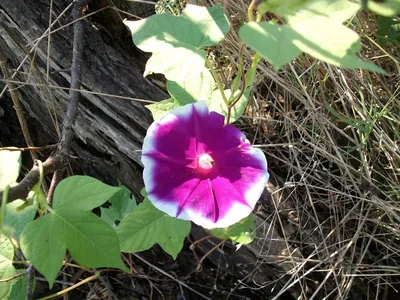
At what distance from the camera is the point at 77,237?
89 centimetres

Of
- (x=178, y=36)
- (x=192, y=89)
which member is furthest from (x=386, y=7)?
(x=192, y=89)

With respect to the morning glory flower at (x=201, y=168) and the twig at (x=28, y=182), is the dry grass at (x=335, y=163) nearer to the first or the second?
the morning glory flower at (x=201, y=168)

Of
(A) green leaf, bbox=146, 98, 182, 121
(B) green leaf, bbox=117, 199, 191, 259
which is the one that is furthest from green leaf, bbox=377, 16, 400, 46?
(B) green leaf, bbox=117, 199, 191, 259

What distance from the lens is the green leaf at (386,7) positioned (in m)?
0.57

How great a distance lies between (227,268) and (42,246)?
74 centimetres

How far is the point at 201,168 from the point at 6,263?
1.50 feet

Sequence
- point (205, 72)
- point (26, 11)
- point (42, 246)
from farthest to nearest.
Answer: point (26, 11)
point (205, 72)
point (42, 246)

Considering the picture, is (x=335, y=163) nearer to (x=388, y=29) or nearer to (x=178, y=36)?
(x=388, y=29)

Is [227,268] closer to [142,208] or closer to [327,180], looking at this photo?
[327,180]

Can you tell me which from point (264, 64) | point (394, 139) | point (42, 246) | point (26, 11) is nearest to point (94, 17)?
point (26, 11)

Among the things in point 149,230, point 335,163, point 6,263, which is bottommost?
point 335,163

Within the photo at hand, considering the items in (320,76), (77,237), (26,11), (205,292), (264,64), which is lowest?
(205,292)

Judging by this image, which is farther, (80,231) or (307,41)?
(80,231)

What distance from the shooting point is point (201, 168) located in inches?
37.8
